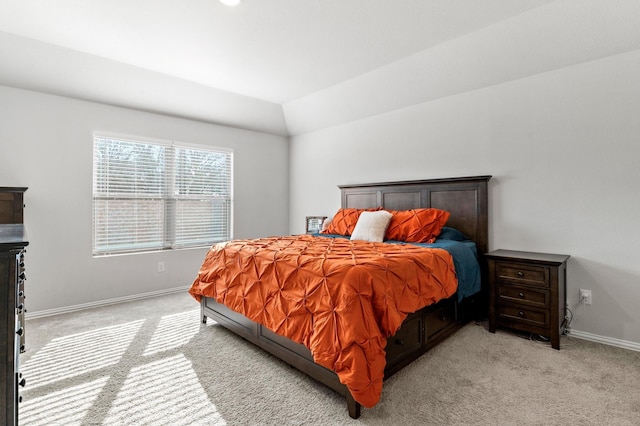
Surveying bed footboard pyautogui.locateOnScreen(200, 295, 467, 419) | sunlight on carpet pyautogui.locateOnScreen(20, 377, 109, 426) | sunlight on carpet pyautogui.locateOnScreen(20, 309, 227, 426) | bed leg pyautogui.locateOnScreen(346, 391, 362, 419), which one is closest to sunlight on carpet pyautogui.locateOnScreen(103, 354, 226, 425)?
sunlight on carpet pyautogui.locateOnScreen(20, 309, 227, 426)

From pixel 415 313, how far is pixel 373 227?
1.19 meters

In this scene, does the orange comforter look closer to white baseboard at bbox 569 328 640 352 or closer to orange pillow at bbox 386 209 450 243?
orange pillow at bbox 386 209 450 243

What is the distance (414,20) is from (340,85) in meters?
1.47

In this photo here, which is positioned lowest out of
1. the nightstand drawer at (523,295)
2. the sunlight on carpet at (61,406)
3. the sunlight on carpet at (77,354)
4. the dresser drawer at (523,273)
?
the sunlight on carpet at (61,406)

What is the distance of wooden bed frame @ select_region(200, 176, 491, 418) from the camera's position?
1994 millimetres

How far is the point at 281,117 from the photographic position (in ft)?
16.1

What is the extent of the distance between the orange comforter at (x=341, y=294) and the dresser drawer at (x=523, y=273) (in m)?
0.51

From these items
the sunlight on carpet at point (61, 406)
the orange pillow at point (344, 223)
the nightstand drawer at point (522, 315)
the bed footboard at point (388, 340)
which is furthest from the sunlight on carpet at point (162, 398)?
the nightstand drawer at point (522, 315)

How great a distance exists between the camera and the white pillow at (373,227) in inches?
126

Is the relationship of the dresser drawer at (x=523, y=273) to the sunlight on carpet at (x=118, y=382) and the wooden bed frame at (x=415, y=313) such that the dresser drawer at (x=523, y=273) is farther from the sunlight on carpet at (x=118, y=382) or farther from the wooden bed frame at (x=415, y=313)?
the sunlight on carpet at (x=118, y=382)

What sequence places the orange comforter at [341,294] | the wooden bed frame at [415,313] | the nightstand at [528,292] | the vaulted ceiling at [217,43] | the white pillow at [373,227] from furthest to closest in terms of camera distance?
1. the white pillow at [373,227]
2. the nightstand at [528,292]
3. the vaulted ceiling at [217,43]
4. the wooden bed frame at [415,313]
5. the orange comforter at [341,294]

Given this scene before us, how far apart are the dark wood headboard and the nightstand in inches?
17.7

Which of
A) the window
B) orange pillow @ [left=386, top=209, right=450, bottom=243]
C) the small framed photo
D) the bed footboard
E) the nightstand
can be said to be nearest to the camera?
the bed footboard

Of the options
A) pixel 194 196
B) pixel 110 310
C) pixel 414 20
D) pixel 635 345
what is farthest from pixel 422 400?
pixel 194 196
